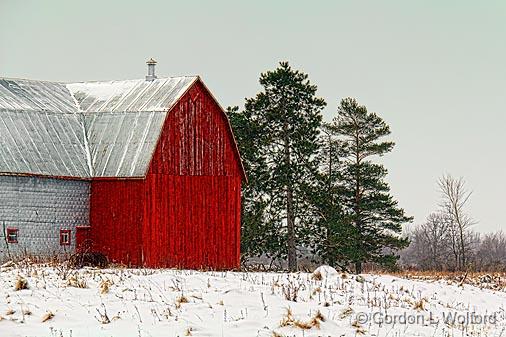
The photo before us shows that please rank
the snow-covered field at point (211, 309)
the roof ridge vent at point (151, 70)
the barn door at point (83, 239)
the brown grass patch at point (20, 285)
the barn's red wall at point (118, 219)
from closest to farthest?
the snow-covered field at point (211, 309), the brown grass patch at point (20, 285), the barn's red wall at point (118, 219), the barn door at point (83, 239), the roof ridge vent at point (151, 70)

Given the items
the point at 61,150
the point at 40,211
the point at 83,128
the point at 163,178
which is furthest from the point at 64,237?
the point at 83,128

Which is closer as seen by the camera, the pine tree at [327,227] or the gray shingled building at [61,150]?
the gray shingled building at [61,150]

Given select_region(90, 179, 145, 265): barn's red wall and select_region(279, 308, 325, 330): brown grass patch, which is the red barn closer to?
select_region(90, 179, 145, 265): barn's red wall

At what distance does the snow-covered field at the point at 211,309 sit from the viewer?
16562 millimetres

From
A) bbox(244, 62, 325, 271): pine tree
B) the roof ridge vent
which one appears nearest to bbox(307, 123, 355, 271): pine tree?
bbox(244, 62, 325, 271): pine tree

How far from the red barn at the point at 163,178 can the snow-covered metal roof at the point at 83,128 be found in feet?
0.18

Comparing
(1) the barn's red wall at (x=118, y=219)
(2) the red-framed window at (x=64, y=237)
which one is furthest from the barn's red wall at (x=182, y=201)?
(2) the red-framed window at (x=64, y=237)

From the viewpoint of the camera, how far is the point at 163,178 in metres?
34.9

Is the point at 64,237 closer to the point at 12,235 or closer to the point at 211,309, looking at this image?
the point at 12,235

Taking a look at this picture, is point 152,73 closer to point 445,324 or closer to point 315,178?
point 315,178

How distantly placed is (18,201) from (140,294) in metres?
14.9

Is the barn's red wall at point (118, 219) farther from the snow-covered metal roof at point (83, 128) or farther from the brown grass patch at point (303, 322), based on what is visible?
the brown grass patch at point (303, 322)

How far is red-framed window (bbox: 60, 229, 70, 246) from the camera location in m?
34.5

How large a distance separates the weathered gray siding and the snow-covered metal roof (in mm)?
474
